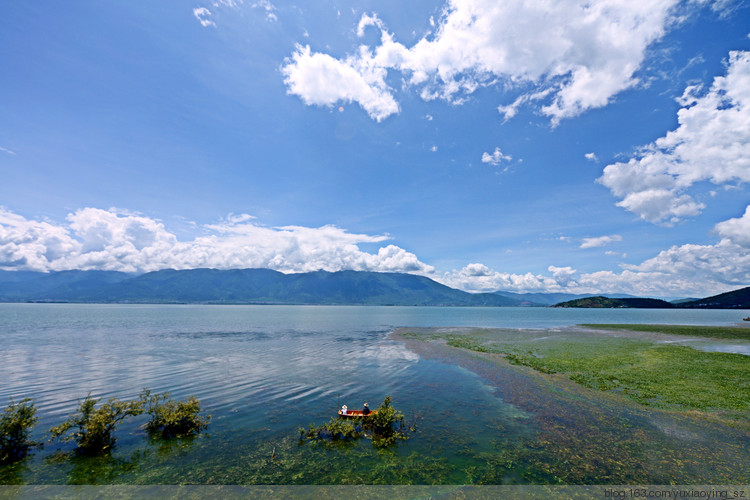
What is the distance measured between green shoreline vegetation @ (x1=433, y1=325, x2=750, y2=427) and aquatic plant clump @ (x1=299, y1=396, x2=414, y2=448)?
2707 centimetres

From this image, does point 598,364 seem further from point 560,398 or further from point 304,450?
point 304,450

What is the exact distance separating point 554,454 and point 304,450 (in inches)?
686

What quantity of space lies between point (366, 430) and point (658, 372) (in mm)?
→ 45968

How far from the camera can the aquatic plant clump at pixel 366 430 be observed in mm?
24359

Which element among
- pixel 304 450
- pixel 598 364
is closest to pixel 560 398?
pixel 598 364

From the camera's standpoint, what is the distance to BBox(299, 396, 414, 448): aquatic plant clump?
24359 millimetres

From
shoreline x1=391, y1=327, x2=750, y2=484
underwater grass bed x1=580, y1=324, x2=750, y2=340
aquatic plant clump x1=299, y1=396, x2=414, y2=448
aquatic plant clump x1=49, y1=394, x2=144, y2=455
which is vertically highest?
aquatic plant clump x1=49, y1=394, x2=144, y2=455

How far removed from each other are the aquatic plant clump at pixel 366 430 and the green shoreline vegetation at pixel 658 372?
88.8ft

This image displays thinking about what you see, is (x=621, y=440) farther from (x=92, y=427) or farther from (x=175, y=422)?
(x=92, y=427)

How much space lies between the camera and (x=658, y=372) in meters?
45.4

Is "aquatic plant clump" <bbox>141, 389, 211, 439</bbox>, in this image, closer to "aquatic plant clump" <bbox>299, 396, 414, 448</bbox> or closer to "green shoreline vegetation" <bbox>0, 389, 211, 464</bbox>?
"green shoreline vegetation" <bbox>0, 389, 211, 464</bbox>

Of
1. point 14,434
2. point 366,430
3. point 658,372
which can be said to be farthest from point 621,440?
point 14,434

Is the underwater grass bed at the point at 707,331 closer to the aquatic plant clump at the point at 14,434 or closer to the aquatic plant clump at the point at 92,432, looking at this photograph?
the aquatic plant clump at the point at 92,432

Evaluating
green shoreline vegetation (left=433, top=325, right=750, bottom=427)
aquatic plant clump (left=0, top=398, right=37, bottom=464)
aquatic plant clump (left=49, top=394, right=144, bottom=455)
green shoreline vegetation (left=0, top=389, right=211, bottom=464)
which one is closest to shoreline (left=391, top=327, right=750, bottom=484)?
green shoreline vegetation (left=433, top=325, right=750, bottom=427)
